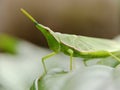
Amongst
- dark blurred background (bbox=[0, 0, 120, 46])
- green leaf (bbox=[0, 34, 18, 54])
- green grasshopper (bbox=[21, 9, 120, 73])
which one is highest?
green grasshopper (bbox=[21, 9, 120, 73])

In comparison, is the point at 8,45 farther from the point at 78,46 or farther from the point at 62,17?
the point at 62,17

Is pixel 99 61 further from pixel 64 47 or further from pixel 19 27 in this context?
pixel 19 27

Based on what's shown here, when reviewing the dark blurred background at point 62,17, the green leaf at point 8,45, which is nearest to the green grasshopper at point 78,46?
the green leaf at point 8,45

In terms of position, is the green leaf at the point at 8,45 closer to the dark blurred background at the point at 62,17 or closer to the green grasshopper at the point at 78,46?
the green grasshopper at the point at 78,46

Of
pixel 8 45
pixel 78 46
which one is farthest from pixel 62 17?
pixel 78 46

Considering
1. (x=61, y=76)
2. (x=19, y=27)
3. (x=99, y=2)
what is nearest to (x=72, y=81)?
(x=61, y=76)

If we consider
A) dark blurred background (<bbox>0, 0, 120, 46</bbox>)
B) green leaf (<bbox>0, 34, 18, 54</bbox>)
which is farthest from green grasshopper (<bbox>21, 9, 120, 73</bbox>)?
dark blurred background (<bbox>0, 0, 120, 46</bbox>)

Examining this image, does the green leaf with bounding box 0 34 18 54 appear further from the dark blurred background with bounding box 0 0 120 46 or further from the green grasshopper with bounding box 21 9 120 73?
the dark blurred background with bounding box 0 0 120 46

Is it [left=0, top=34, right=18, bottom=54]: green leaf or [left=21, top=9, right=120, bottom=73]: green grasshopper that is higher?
[left=21, top=9, right=120, bottom=73]: green grasshopper
